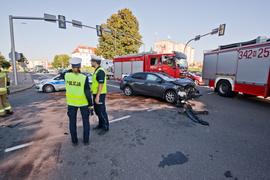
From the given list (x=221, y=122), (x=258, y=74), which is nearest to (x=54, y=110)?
(x=221, y=122)

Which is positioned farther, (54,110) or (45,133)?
(54,110)

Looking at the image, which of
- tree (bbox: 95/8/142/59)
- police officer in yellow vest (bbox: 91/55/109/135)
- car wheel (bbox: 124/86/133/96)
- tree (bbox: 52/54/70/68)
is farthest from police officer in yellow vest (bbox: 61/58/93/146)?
tree (bbox: 52/54/70/68)

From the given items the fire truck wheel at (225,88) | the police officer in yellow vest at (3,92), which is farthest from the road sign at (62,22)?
the fire truck wheel at (225,88)

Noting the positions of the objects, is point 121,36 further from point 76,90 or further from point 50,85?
point 76,90

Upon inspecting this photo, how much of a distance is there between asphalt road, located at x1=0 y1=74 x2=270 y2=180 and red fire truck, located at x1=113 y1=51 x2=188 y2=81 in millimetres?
6569

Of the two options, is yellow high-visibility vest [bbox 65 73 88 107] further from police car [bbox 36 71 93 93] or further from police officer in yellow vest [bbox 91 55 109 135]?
police car [bbox 36 71 93 93]

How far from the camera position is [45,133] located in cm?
351

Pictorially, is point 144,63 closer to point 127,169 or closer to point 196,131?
point 196,131

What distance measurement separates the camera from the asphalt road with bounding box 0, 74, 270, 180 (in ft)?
7.12

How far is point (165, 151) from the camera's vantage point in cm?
273

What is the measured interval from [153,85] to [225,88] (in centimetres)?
454

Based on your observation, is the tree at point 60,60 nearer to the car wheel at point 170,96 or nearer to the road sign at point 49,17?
the road sign at point 49,17

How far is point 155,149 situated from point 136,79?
5.20 m

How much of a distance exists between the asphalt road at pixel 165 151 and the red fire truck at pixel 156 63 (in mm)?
6569
